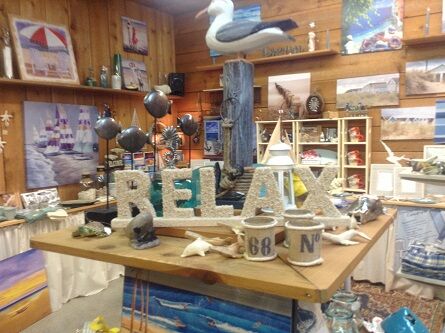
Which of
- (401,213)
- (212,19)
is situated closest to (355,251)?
(212,19)

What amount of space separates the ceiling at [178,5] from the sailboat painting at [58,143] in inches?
56.6

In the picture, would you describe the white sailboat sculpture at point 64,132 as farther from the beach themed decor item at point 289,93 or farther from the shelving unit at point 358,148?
the shelving unit at point 358,148

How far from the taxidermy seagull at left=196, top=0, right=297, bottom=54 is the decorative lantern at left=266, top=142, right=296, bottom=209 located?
0.39 m

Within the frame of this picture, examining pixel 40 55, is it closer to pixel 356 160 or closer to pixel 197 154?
pixel 197 154

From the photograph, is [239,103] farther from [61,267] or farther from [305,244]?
[61,267]

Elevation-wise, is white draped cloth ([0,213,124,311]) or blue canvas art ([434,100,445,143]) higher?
blue canvas art ([434,100,445,143])

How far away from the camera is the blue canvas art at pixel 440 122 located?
3.01 metres

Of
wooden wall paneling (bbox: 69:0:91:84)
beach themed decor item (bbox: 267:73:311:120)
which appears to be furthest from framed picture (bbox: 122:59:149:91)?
beach themed decor item (bbox: 267:73:311:120)

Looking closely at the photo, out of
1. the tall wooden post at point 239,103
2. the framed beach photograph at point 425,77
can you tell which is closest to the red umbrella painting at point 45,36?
the tall wooden post at point 239,103

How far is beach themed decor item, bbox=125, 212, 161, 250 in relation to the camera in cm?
100

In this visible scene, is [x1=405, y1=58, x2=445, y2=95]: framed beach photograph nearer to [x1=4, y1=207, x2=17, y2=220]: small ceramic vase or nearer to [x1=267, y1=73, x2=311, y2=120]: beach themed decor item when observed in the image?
[x1=267, y1=73, x2=311, y2=120]: beach themed decor item

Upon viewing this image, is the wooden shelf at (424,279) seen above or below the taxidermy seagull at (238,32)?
below

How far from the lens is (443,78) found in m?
3.01

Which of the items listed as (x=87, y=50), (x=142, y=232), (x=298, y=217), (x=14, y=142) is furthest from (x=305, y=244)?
(x=87, y=50)
